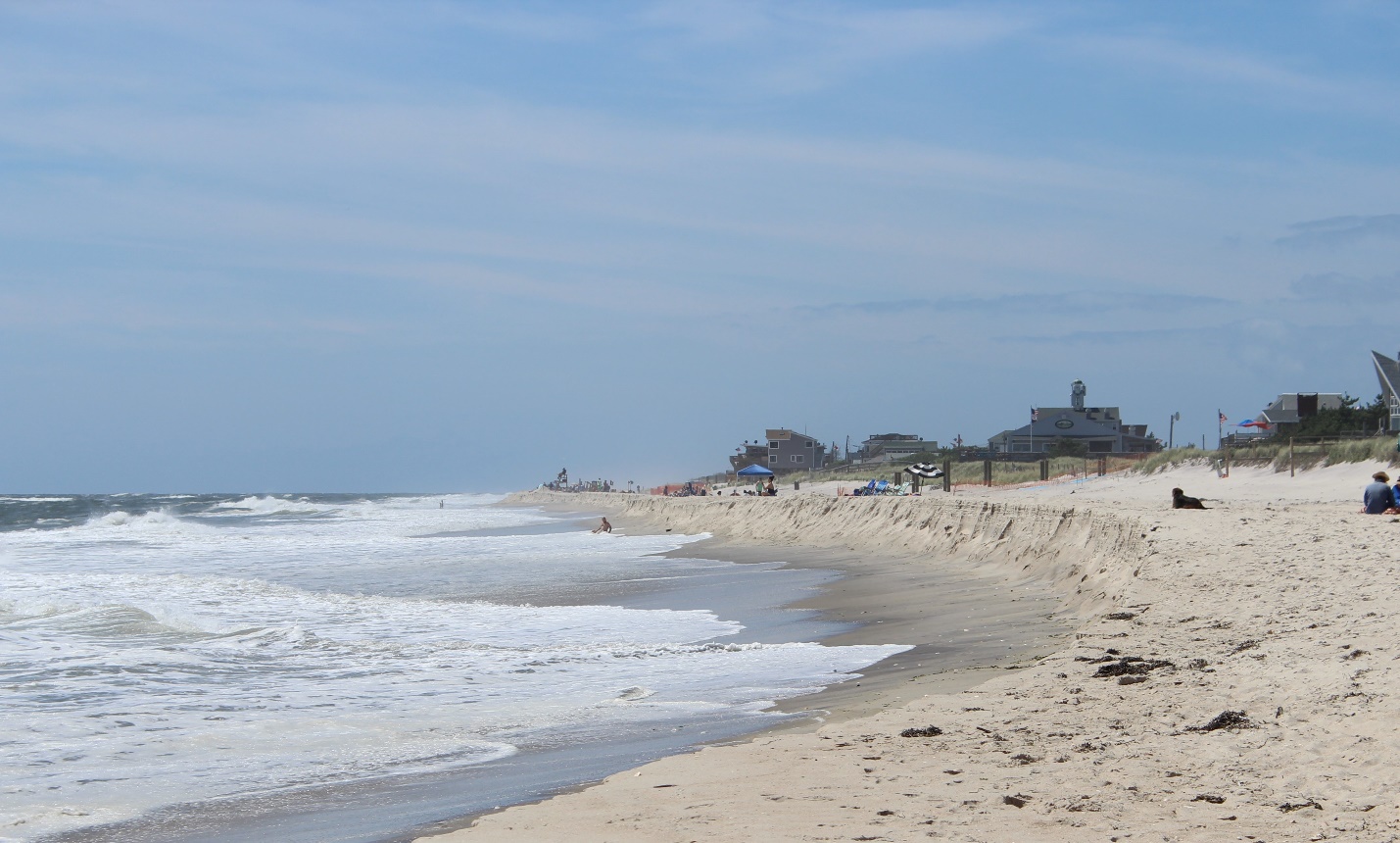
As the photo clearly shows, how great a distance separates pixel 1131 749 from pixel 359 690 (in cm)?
679

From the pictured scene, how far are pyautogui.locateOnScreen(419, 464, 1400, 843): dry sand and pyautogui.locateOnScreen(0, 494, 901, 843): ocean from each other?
3.26 ft

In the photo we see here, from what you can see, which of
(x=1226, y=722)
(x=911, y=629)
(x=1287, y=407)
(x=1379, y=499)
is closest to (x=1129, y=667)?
(x=1226, y=722)

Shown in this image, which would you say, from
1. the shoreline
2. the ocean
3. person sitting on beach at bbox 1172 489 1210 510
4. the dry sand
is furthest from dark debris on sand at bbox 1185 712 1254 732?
person sitting on beach at bbox 1172 489 1210 510

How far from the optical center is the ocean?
21.9 feet

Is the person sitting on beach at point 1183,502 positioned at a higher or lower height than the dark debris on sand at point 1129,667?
higher

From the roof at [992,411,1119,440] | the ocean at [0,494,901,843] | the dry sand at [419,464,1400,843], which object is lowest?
the ocean at [0,494,901,843]

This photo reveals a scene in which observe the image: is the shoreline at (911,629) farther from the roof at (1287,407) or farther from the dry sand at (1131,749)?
the roof at (1287,407)

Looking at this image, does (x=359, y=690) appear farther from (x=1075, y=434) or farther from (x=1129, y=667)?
(x=1075, y=434)

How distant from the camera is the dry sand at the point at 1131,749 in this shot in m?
5.07

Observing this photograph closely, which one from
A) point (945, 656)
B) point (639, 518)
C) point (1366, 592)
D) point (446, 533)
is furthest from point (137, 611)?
point (639, 518)

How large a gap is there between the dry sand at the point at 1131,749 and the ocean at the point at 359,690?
99 cm

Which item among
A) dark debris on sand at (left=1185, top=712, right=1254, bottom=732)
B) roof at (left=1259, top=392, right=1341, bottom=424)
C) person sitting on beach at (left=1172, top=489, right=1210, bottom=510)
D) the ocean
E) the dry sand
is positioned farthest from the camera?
roof at (left=1259, top=392, right=1341, bottom=424)

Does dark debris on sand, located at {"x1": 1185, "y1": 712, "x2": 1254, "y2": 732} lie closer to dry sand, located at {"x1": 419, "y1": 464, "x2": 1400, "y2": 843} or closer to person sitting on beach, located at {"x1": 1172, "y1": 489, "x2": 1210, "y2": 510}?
dry sand, located at {"x1": 419, "y1": 464, "x2": 1400, "y2": 843}

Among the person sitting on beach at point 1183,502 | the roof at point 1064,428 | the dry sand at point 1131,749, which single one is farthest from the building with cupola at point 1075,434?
the dry sand at point 1131,749
